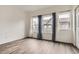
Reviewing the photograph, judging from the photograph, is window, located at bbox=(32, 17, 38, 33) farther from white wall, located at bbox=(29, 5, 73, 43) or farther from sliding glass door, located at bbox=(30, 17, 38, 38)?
white wall, located at bbox=(29, 5, 73, 43)

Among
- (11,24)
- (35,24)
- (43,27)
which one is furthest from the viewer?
(35,24)

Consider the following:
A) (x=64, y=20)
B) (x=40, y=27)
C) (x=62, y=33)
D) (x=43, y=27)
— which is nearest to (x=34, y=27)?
(x=40, y=27)

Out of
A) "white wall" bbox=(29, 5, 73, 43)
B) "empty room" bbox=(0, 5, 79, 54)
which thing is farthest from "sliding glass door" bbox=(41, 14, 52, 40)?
"white wall" bbox=(29, 5, 73, 43)

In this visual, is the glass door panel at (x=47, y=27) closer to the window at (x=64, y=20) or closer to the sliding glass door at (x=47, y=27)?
the sliding glass door at (x=47, y=27)

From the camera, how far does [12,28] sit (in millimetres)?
5465

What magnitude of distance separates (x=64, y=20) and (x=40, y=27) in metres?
2.06

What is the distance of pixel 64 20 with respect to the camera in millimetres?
5113

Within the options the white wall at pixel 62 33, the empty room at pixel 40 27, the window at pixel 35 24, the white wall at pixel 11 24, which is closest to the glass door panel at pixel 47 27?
the empty room at pixel 40 27

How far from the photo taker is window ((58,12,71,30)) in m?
4.97

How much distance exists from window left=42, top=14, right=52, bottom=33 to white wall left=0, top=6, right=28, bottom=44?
1651 mm

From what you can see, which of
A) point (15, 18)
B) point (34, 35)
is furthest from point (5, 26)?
point (34, 35)

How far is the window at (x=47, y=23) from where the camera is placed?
5.89 m

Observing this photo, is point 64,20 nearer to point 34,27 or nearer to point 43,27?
point 43,27

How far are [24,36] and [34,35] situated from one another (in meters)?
0.84
